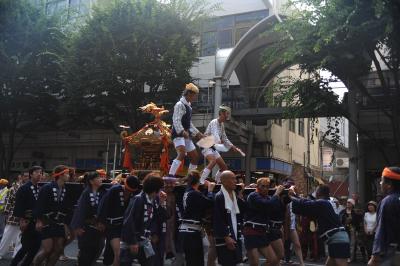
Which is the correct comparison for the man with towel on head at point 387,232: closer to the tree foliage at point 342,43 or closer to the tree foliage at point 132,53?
the tree foliage at point 342,43

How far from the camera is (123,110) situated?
23.3 meters

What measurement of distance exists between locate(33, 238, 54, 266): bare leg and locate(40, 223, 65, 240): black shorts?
0.07 m

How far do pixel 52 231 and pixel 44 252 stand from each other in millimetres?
375

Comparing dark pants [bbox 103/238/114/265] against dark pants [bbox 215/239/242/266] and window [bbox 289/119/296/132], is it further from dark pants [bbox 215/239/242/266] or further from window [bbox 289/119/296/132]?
window [bbox 289/119/296/132]

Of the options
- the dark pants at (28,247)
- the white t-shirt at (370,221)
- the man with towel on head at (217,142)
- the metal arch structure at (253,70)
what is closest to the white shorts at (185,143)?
the man with towel on head at (217,142)

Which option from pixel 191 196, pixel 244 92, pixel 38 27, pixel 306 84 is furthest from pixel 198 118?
pixel 191 196

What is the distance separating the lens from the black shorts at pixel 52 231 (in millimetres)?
8578

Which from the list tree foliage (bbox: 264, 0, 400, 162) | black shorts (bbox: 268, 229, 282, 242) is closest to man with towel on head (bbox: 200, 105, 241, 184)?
black shorts (bbox: 268, 229, 282, 242)

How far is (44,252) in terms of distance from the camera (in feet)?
27.8

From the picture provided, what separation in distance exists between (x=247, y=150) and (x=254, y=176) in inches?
77.8

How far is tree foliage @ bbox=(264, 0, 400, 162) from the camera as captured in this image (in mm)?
15695

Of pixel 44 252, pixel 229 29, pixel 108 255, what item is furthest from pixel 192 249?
pixel 229 29

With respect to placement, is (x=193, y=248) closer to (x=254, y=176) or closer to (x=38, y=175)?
(x=38, y=175)

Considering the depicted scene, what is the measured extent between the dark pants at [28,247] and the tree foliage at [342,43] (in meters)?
11.3
